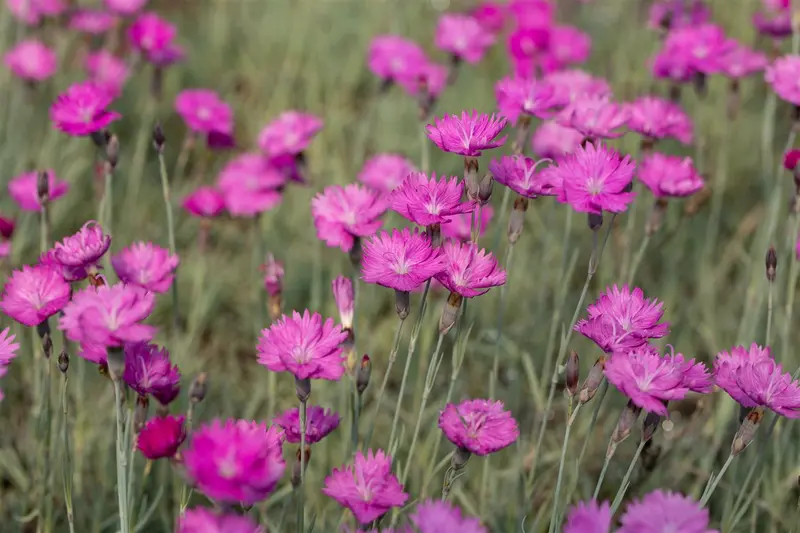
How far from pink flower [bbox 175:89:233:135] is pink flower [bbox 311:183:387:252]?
2.69 ft

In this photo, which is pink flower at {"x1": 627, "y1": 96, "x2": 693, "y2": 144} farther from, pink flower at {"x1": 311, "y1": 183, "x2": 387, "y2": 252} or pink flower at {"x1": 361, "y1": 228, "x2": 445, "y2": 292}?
pink flower at {"x1": 361, "y1": 228, "x2": 445, "y2": 292}

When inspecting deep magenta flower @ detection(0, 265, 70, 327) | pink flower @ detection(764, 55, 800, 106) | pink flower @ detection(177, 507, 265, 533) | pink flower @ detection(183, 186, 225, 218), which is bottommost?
pink flower @ detection(183, 186, 225, 218)

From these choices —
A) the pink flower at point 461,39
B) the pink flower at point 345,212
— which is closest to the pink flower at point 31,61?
the pink flower at point 461,39

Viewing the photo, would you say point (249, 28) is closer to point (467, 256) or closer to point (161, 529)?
point (161, 529)

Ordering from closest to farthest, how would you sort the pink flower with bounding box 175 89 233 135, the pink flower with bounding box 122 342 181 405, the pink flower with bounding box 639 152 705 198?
the pink flower with bounding box 122 342 181 405, the pink flower with bounding box 639 152 705 198, the pink flower with bounding box 175 89 233 135

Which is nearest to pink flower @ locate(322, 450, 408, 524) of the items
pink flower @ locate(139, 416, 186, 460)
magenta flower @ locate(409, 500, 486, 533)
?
magenta flower @ locate(409, 500, 486, 533)

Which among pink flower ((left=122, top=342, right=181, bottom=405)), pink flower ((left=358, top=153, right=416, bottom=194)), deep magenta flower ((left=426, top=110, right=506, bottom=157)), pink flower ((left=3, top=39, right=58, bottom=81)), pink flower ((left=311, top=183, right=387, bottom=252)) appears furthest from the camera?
pink flower ((left=3, top=39, right=58, bottom=81))

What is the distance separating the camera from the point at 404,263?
118cm

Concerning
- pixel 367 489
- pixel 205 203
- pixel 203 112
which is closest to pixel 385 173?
pixel 205 203

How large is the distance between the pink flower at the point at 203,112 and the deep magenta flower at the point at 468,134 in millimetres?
1073

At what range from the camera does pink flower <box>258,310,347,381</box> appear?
1.09 metres

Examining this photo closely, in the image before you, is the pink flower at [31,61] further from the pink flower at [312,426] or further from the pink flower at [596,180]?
the pink flower at [596,180]

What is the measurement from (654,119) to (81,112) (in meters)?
1.15

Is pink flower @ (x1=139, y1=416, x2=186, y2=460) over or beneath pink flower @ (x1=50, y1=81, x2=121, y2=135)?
beneath
